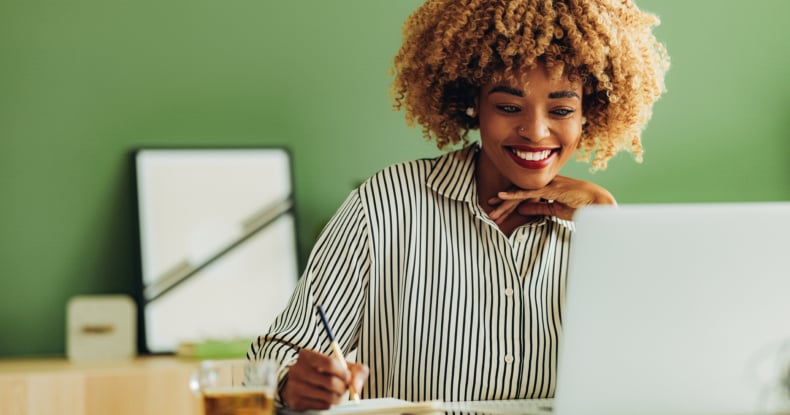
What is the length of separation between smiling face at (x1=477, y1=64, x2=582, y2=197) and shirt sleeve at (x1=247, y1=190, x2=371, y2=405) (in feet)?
0.97

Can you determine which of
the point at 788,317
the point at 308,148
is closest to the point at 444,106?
the point at 308,148

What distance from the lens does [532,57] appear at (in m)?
1.78

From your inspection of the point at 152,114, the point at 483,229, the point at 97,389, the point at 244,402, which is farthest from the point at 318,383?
the point at 152,114

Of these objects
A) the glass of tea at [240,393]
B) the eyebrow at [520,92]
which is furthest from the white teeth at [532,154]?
the glass of tea at [240,393]

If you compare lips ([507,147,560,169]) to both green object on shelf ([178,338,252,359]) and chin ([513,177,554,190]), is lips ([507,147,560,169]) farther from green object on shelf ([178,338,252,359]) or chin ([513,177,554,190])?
green object on shelf ([178,338,252,359])

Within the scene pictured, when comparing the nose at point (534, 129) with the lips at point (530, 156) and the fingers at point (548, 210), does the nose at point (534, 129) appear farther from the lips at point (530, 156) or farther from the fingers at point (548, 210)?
the fingers at point (548, 210)

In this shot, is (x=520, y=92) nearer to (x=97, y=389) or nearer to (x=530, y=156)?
(x=530, y=156)

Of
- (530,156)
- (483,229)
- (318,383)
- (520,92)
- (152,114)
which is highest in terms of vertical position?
(152,114)

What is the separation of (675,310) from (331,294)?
769 mm

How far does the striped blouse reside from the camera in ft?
5.67

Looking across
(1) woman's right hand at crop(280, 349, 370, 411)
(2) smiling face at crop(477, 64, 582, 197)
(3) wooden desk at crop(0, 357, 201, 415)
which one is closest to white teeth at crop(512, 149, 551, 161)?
(2) smiling face at crop(477, 64, 582, 197)

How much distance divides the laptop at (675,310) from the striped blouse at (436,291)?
628mm

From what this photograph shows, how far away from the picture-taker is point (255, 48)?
2.80m

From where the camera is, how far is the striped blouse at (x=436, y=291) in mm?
1729
